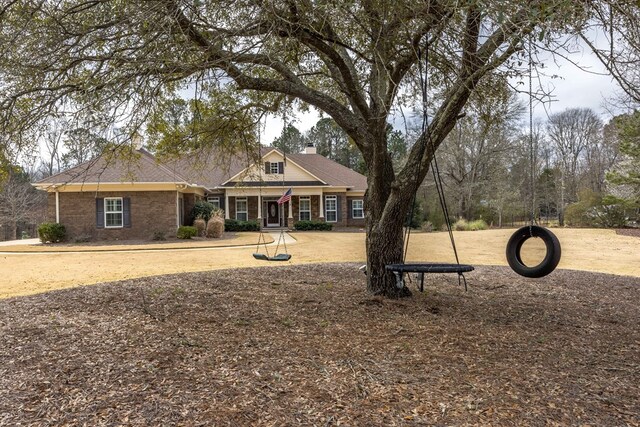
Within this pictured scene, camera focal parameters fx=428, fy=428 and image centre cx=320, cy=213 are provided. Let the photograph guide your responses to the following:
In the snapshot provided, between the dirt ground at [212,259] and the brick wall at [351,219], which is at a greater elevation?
the brick wall at [351,219]

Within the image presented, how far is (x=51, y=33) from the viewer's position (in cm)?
484

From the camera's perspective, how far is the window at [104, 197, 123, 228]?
61.0ft

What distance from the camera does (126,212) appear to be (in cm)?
1864

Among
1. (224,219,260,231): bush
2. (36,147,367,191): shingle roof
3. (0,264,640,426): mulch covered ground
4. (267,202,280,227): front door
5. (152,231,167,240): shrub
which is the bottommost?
(0,264,640,426): mulch covered ground

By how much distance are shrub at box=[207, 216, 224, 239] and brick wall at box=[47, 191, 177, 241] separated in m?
1.55

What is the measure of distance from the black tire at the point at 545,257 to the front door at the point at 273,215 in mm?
21775

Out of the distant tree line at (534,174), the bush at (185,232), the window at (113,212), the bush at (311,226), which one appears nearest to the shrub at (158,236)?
the bush at (185,232)

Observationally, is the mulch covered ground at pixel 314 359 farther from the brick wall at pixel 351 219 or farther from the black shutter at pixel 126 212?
the brick wall at pixel 351 219

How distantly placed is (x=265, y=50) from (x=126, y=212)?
15.9 m

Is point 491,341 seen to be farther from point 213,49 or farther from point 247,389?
point 213,49

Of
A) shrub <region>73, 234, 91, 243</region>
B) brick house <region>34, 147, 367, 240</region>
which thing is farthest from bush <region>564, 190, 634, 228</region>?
shrub <region>73, 234, 91, 243</region>

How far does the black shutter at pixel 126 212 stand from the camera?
1859 centimetres

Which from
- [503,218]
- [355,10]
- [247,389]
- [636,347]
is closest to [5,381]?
[247,389]

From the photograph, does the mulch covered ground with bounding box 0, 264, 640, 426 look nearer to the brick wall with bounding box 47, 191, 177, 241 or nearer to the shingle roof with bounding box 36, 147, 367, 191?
the shingle roof with bounding box 36, 147, 367, 191
